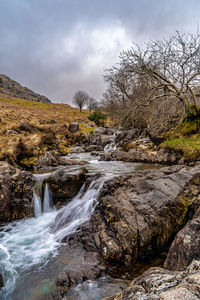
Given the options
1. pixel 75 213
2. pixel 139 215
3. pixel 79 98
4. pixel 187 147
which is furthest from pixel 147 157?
pixel 79 98

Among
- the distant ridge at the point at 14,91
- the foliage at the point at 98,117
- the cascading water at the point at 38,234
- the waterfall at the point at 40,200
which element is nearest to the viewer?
the cascading water at the point at 38,234

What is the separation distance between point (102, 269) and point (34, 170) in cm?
914

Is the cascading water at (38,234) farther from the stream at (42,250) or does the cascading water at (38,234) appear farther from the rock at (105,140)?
the rock at (105,140)

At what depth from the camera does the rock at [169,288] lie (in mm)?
1367

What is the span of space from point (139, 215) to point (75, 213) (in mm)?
2666

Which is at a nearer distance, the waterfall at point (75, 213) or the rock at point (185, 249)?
the rock at point (185, 249)

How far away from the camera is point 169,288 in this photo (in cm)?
154

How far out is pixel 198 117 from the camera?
44.9ft

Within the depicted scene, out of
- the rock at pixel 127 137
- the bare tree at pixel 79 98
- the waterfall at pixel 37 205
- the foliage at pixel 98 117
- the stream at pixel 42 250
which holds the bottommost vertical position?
the stream at pixel 42 250

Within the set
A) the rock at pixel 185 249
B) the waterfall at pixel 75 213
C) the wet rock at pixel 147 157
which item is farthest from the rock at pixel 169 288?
the wet rock at pixel 147 157

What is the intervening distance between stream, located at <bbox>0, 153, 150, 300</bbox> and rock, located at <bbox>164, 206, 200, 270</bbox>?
1388 mm

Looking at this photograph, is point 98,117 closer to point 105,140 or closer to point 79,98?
point 105,140

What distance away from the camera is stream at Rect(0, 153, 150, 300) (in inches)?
140

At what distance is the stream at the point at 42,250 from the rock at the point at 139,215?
2.48ft
